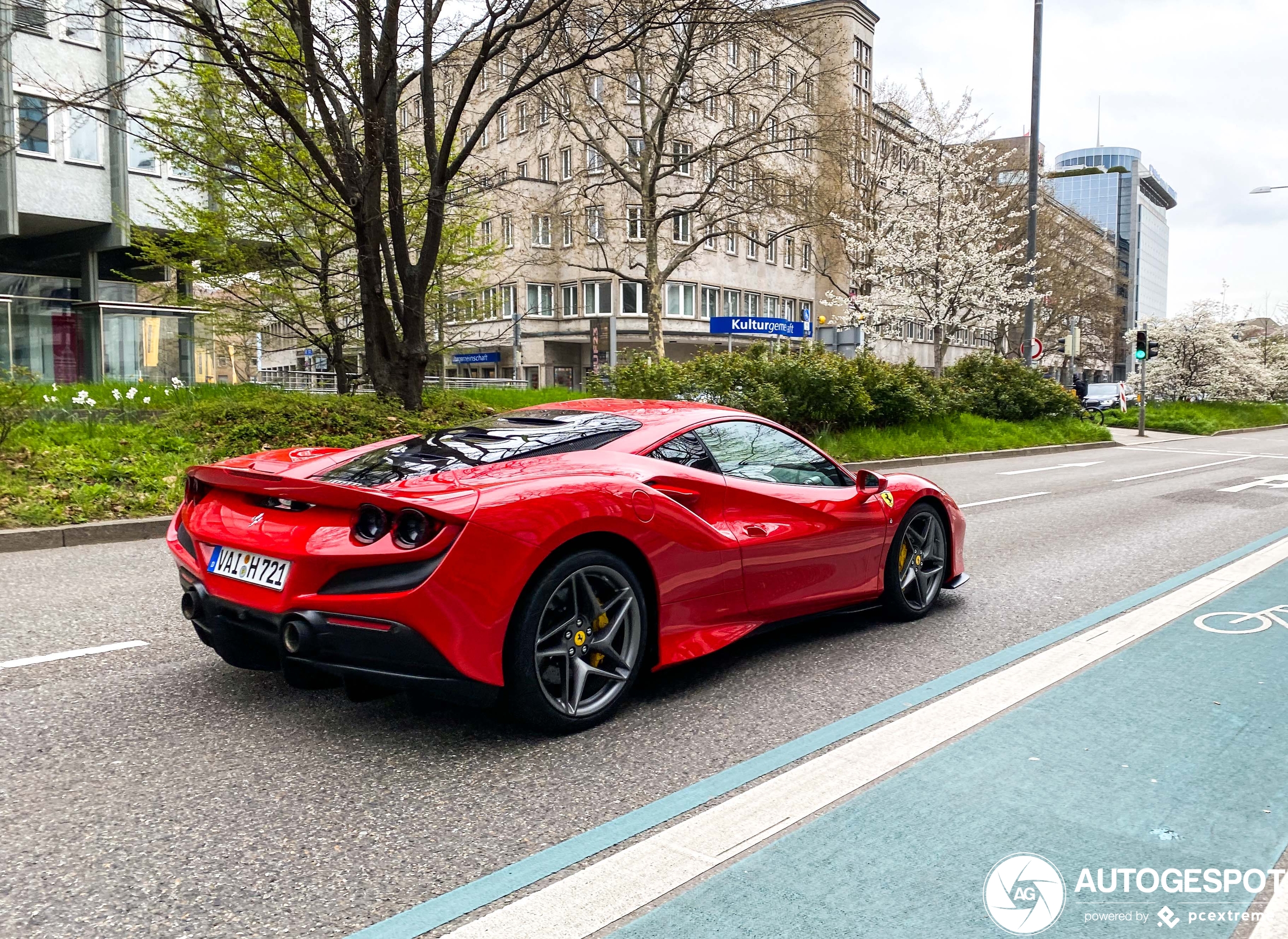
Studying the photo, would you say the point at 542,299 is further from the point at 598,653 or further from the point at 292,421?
the point at 598,653

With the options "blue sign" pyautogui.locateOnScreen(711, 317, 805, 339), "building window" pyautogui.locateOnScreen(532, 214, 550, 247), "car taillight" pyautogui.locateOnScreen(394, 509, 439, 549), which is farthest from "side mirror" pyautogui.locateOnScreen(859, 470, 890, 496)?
"blue sign" pyautogui.locateOnScreen(711, 317, 805, 339)

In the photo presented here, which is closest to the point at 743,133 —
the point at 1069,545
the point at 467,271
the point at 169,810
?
the point at 467,271

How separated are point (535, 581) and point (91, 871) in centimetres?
157

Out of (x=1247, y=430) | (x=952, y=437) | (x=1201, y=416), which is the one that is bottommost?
(x=1247, y=430)

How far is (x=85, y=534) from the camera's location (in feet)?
28.3

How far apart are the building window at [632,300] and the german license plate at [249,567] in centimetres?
4568

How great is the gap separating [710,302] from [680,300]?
232 centimetres

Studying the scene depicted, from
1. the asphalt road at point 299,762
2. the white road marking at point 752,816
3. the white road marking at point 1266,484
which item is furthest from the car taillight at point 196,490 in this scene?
the white road marking at point 1266,484

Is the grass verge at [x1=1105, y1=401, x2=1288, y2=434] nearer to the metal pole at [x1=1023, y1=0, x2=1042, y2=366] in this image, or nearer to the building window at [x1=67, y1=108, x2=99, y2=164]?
the metal pole at [x1=1023, y1=0, x2=1042, y2=366]

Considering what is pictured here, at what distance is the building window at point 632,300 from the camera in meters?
49.0

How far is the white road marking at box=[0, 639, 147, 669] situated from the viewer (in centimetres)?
466

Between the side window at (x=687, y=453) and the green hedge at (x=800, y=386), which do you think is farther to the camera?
the green hedge at (x=800, y=386)

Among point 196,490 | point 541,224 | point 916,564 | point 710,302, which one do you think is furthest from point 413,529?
point 710,302

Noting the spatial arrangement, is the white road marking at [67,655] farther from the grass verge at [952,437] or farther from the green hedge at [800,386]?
the grass verge at [952,437]
